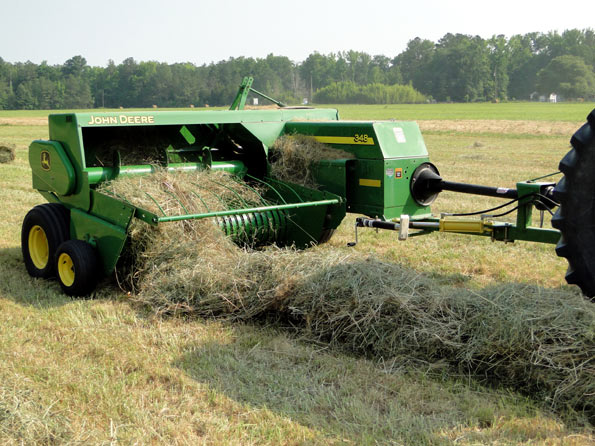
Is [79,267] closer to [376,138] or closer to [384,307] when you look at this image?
[384,307]

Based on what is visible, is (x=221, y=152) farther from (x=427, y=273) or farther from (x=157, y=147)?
(x=427, y=273)

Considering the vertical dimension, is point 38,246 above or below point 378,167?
below

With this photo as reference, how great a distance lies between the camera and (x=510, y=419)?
305 cm

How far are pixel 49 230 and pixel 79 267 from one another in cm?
82

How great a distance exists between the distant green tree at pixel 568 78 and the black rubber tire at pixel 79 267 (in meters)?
102

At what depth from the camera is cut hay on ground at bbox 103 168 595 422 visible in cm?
326

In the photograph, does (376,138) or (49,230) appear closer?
(49,230)

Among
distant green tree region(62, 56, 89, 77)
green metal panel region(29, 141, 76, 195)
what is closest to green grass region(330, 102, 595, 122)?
green metal panel region(29, 141, 76, 195)

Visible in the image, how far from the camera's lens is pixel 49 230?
5613 mm

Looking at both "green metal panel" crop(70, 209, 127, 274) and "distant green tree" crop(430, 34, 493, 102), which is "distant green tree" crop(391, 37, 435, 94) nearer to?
"distant green tree" crop(430, 34, 493, 102)

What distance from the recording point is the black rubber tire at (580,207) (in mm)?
→ 3324

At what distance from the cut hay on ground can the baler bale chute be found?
35cm

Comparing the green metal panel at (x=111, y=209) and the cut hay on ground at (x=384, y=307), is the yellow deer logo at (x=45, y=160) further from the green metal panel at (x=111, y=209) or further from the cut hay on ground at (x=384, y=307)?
the cut hay on ground at (x=384, y=307)

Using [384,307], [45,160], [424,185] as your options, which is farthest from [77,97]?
[384,307]
